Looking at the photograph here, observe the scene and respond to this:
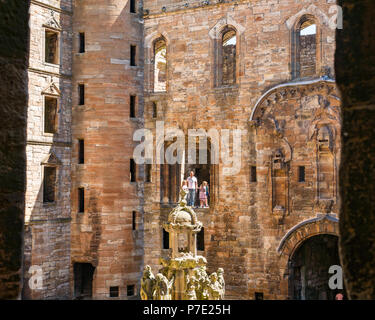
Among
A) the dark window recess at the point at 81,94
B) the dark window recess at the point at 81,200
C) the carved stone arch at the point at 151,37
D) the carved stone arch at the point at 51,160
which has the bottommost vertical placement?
the dark window recess at the point at 81,200

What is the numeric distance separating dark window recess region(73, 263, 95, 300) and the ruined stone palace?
0.05m

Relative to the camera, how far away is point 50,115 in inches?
741

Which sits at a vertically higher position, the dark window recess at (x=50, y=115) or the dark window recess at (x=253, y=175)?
the dark window recess at (x=50, y=115)

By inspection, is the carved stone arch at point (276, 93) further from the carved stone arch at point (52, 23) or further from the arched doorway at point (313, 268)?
the carved stone arch at point (52, 23)

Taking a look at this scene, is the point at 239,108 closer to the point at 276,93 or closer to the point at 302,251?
the point at 276,93

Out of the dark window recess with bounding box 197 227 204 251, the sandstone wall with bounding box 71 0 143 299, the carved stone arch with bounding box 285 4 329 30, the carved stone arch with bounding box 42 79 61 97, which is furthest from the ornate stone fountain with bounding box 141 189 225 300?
the carved stone arch with bounding box 285 4 329 30

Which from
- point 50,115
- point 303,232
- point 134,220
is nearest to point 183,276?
point 303,232

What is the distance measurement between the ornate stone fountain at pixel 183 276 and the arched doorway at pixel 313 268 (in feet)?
12.4

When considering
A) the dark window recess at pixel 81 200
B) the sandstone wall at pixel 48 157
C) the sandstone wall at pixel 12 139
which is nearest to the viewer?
the sandstone wall at pixel 12 139

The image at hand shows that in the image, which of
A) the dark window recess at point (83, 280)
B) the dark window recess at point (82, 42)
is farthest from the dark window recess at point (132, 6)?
the dark window recess at point (83, 280)

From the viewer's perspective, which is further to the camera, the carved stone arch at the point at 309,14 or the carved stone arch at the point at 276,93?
the carved stone arch at the point at 309,14

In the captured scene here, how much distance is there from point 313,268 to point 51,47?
1061cm

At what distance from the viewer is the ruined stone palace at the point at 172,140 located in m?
17.0
